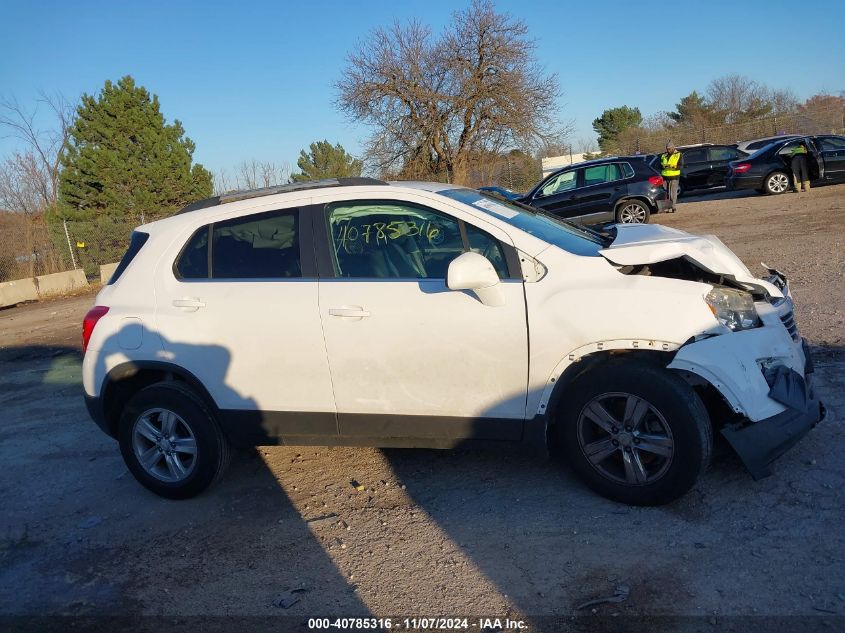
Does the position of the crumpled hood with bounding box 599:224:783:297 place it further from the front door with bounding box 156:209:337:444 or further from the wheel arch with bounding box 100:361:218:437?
the wheel arch with bounding box 100:361:218:437

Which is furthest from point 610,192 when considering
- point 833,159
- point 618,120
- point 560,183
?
point 618,120

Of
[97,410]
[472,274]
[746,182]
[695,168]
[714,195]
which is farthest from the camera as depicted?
[714,195]

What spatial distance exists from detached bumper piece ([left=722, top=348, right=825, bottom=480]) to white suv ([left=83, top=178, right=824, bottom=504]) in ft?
0.04

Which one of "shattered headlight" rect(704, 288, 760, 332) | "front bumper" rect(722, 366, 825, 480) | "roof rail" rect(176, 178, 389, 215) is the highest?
"roof rail" rect(176, 178, 389, 215)

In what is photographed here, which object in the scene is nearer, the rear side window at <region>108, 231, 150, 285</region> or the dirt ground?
the dirt ground

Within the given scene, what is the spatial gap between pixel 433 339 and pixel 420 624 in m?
1.50

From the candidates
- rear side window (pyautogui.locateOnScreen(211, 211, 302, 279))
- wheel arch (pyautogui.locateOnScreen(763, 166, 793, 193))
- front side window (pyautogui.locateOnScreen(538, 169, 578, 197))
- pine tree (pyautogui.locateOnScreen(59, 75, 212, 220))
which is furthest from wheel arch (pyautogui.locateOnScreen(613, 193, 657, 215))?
pine tree (pyautogui.locateOnScreen(59, 75, 212, 220))

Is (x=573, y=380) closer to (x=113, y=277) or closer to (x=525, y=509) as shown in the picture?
(x=525, y=509)

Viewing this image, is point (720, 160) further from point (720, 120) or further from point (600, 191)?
point (720, 120)

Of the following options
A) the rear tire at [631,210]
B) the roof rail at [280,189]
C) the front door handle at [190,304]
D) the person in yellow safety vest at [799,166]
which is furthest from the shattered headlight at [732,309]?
the person in yellow safety vest at [799,166]

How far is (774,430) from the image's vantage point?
373 centimetres

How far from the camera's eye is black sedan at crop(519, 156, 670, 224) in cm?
1650

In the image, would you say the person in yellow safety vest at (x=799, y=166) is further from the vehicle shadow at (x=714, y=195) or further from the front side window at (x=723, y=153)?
the front side window at (x=723, y=153)

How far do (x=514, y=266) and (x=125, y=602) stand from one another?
8.83ft
